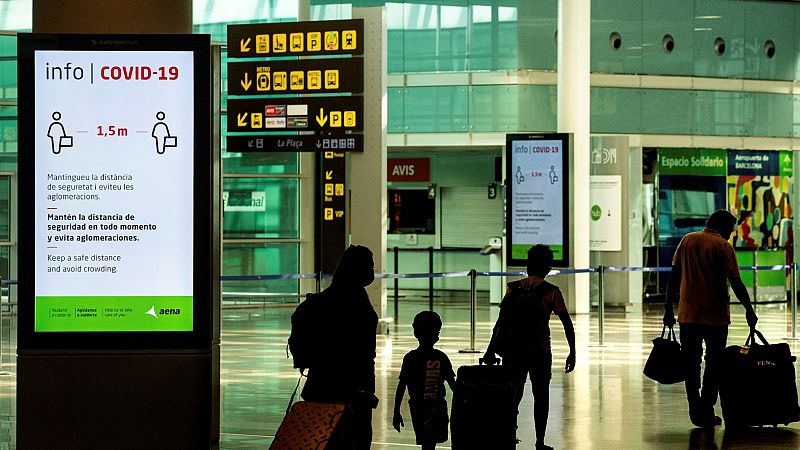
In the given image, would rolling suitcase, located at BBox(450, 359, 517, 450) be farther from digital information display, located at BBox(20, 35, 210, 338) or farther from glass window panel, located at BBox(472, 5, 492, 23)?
glass window panel, located at BBox(472, 5, 492, 23)

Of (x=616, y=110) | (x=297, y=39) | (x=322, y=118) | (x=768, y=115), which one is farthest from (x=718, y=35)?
(x=322, y=118)

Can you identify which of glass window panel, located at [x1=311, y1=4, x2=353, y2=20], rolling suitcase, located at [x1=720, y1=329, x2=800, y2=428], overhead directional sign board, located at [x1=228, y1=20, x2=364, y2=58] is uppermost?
glass window panel, located at [x1=311, y1=4, x2=353, y2=20]

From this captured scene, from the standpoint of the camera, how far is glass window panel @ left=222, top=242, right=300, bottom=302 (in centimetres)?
2494

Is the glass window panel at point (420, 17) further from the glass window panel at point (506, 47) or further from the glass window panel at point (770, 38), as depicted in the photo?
the glass window panel at point (770, 38)

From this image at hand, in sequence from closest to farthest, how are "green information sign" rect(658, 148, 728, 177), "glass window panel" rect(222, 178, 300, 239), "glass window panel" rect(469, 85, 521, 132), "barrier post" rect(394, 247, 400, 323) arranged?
"barrier post" rect(394, 247, 400, 323) < "glass window panel" rect(222, 178, 300, 239) < "glass window panel" rect(469, 85, 521, 132) < "green information sign" rect(658, 148, 728, 177)

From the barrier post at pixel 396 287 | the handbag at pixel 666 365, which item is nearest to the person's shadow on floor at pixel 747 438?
the handbag at pixel 666 365

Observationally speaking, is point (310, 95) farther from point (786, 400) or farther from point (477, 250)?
point (477, 250)

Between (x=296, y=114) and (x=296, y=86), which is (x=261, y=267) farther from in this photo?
(x=296, y=86)

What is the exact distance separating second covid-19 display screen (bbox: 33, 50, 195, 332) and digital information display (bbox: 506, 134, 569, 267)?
14760 millimetres

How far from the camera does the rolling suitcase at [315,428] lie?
261 inches

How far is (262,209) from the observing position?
2508cm

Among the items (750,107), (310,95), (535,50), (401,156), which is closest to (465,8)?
(535,50)

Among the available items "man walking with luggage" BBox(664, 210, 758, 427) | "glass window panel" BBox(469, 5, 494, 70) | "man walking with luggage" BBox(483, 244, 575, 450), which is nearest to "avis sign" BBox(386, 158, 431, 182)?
"glass window panel" BBox(469, 5, 494, 70)

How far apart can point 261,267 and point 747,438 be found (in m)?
15.6
